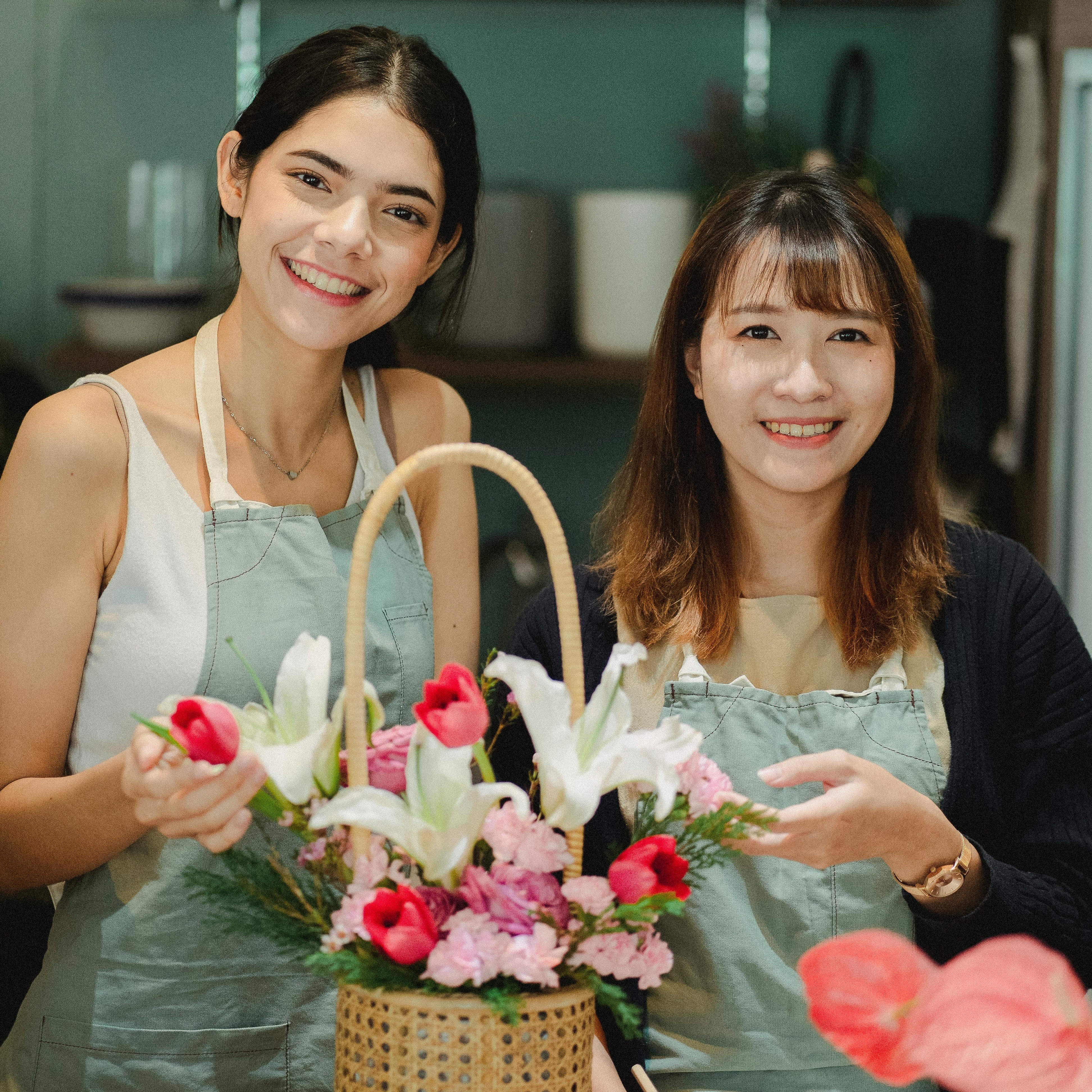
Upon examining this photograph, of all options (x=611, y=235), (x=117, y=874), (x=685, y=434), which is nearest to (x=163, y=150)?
(x=611, y=235)

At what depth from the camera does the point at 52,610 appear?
1104mm

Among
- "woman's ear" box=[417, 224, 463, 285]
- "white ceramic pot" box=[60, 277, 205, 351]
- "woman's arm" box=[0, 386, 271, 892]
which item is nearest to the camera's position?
"woman's arm" box=[0, 386, 271, 892]

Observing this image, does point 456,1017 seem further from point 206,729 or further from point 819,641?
point 819,641

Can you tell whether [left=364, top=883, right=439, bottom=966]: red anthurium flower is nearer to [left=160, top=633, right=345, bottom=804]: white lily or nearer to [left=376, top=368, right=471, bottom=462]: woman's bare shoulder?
[left=160, top=633, right=345, bottom=804]: white lily

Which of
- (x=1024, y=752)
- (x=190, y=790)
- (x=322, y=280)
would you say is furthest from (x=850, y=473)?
(x=190, y=790)

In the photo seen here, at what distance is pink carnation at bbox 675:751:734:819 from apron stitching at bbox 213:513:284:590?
51 cm

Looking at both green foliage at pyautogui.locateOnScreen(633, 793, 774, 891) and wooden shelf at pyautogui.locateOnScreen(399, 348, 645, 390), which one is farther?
wooden shelf at pyautogui.locateOnScreen(399, 348, 645, 390)

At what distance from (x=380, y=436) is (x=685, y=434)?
12.9 inches

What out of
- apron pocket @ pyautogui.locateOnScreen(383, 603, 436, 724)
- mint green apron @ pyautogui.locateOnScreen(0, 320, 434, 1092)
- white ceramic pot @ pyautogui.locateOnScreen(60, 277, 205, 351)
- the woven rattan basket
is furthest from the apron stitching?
white ceramic pot @ pyautogui.locateOnScreen(60, 277, 205, 351)

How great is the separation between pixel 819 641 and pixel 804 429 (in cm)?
23

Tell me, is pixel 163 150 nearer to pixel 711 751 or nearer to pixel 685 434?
pixel 685 434

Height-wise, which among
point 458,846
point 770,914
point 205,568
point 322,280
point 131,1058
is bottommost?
point 131,1058

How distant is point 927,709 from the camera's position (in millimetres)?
1218

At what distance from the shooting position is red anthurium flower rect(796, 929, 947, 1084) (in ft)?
2.20
